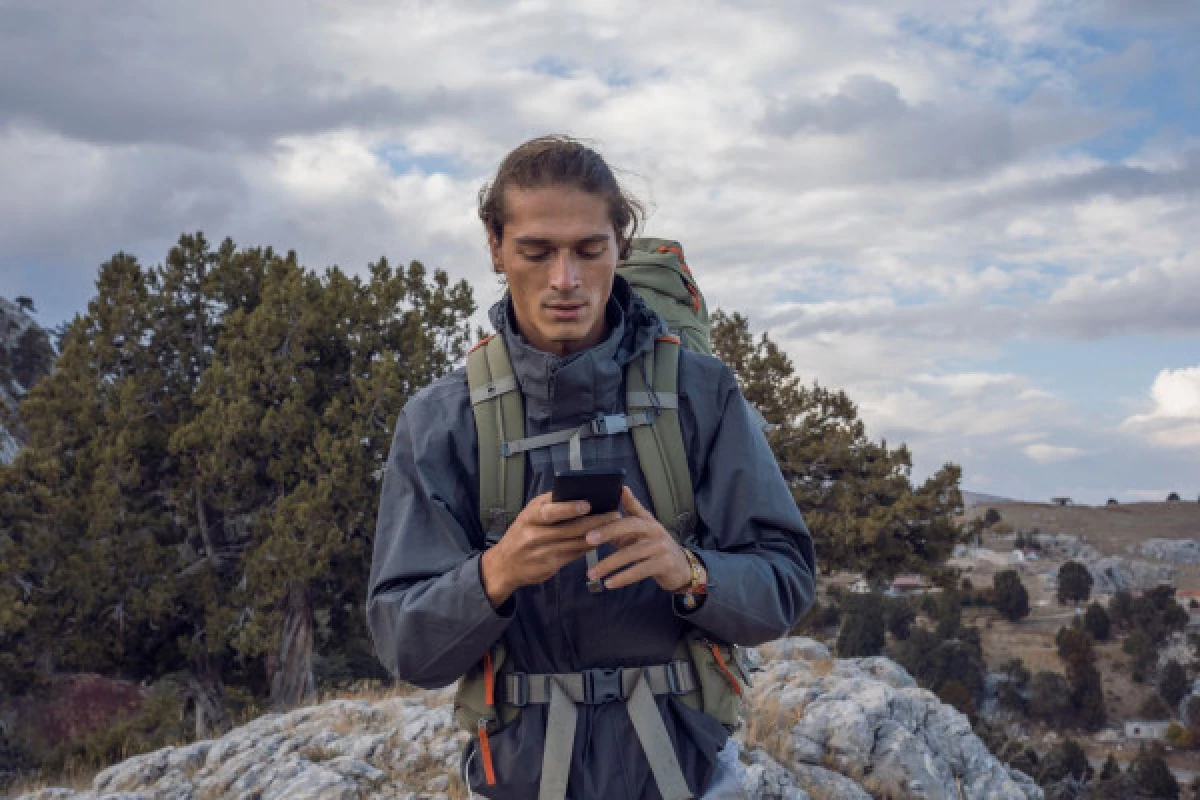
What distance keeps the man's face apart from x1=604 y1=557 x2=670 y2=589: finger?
1.92 feet

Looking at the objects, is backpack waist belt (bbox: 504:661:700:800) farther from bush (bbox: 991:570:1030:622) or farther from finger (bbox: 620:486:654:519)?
bush (bbox: 991:570:1030:622)

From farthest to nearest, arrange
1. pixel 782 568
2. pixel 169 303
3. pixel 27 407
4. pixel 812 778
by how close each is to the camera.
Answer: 1. pixel 169 303
2. pixel 27 407
3. pixel 812 778
4. pixel 782 568

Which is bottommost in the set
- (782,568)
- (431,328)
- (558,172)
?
(782,568)

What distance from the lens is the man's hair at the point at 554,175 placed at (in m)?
2.20

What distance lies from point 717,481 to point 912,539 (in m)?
22.8

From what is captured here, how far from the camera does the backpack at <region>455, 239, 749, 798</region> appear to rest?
83.2 inches

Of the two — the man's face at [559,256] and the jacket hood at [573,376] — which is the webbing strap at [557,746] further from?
the man's face at [559,256]

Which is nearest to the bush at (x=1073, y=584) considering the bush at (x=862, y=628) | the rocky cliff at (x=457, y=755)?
the bush at (x=862, y=628)

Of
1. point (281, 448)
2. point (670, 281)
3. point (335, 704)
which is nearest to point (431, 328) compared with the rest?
point (281, 448)

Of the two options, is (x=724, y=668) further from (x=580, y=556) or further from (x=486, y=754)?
(x=486, y=754)

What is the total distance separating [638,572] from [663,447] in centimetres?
38

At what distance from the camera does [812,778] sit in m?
7.37

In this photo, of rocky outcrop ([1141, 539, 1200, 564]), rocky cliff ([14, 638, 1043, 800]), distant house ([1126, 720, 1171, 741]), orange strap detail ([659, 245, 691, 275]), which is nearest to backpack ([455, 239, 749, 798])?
orange strap detail ([659, 245, 691, 275])

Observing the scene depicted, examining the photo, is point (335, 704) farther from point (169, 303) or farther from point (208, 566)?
point (169, 303)
